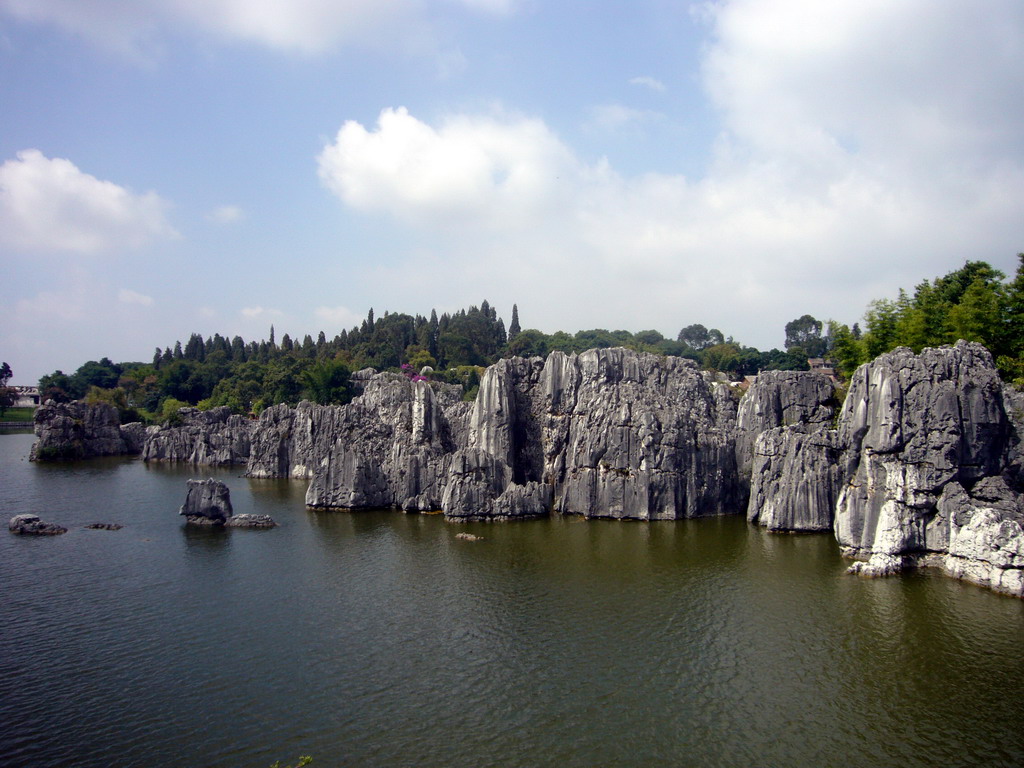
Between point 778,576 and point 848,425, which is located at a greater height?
point 848,425

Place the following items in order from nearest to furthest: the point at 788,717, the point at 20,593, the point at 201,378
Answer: the point at 788,717
the point at 20,593
the point at 201,378

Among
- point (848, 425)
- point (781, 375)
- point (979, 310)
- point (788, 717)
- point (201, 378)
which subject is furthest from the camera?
point (201, 378)

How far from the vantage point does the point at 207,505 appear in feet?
149

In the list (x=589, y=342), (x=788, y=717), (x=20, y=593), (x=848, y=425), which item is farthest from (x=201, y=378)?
(x=788, y=717)

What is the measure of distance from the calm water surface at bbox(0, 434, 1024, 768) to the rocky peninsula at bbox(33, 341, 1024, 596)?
2750mm

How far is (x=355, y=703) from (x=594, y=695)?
295 inches

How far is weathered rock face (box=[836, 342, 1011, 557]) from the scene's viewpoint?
32.6 metres

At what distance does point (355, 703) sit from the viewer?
20547 millimetres

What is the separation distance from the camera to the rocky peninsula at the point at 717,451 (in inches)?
1283


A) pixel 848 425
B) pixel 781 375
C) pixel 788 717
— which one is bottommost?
pixel 788 717

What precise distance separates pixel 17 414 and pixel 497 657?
151 metres

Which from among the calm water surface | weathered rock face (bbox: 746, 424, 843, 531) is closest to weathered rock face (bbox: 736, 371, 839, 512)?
weathered rock face (bbox: 746, 424, 843, 531)

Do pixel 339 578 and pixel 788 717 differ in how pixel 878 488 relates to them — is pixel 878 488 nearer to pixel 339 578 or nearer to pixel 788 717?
pixel 788 717

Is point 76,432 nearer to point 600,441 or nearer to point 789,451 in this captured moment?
point 600,441
